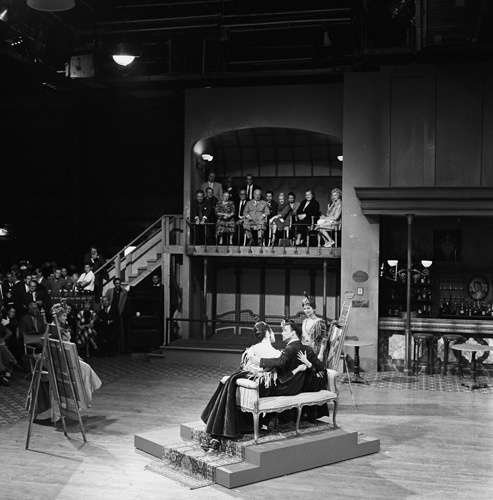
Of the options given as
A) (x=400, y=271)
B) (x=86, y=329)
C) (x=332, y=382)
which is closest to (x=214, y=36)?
(x=400, y=271)

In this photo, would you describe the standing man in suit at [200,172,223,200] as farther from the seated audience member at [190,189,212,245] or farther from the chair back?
the chair back

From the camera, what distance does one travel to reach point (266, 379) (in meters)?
Result: 8.24

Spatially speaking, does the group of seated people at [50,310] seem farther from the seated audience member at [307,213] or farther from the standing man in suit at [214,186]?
the seated audience member at [307,213]

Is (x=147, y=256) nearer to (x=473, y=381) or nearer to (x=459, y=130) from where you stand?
(x=459, y=130)

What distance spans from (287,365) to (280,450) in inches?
40.1

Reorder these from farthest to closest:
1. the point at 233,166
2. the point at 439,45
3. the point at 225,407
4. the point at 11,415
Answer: the point at 233,166
the point at 439,45
the point at 11,415
the point at 225,407

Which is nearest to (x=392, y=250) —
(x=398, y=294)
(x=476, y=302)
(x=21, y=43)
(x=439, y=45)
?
(x=398, y=294)

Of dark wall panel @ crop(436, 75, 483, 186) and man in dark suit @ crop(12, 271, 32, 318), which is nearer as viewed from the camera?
man in dark suit @ crop(12, 271, 32, 318)

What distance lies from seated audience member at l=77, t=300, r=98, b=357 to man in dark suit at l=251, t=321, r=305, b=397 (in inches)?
294

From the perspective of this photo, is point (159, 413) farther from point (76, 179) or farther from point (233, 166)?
point (76, 179)

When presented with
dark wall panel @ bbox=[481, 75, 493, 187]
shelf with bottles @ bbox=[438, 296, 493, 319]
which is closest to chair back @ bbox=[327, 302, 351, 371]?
dark wall panel @ bbox=[481, 75, 493, 187]

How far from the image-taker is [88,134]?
2059cm

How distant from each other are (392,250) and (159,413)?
7.83 meters

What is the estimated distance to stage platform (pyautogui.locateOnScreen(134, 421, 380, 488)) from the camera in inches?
297
